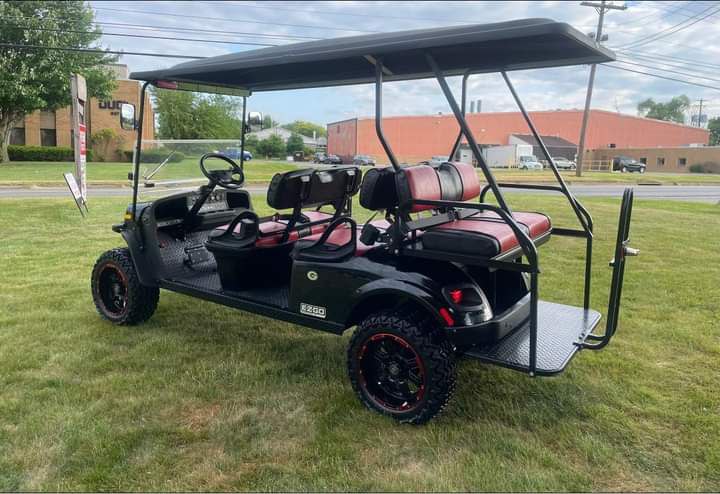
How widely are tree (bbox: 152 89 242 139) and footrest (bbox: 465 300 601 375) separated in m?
2.96

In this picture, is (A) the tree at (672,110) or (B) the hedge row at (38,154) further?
(A) the tree at (672,110)

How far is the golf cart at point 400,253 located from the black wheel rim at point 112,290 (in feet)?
0.09

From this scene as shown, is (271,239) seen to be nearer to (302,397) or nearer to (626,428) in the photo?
(302,397)

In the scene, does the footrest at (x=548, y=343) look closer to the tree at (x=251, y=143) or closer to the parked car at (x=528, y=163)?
the tree at (x=251, y=143)

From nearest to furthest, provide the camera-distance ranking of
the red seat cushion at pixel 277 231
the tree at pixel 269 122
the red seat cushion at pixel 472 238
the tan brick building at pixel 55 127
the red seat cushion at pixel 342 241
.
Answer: the red seat cushion at pixel 472 238 → the red seat cushion at pixel 342 241 → the red seat cushion at pixel 277 231 → the tree at pixel 269 122 → the tan brick building at pixel 55 127

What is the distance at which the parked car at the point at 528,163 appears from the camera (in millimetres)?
36312

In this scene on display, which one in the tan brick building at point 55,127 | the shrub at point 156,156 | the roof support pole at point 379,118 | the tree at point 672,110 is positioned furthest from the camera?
the tree at point 672,110

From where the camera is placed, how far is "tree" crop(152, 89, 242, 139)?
4301 mm

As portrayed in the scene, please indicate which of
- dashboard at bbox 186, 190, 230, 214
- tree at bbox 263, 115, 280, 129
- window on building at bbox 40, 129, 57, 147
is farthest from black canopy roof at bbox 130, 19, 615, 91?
window on building at bbox 40, 129, 57, 147

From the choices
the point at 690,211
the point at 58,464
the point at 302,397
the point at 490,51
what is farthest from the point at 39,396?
the point at 690,211

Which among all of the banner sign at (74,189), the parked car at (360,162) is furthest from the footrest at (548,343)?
the banner sign at (74,189)

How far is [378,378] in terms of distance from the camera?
2988 millimetres

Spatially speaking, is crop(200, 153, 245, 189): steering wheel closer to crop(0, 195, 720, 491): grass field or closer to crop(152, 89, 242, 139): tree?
crop(152, 89, 242, 139): tree

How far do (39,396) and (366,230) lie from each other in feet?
6.79
